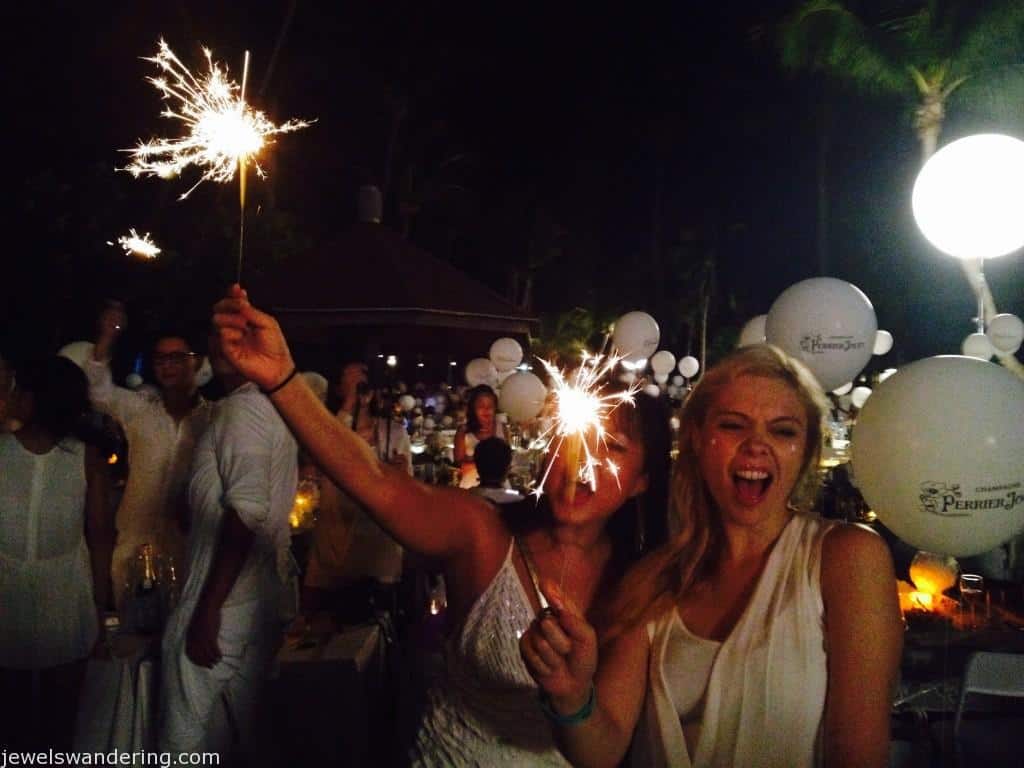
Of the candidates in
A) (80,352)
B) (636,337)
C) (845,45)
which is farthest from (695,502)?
(845,45)

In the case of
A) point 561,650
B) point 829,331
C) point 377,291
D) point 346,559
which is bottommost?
point 346,559

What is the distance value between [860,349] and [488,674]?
12.3 feet

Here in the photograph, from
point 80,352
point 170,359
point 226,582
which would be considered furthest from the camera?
point 80,352

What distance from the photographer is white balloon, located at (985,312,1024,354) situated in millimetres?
9094

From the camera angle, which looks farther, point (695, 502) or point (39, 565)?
point (39, 565)

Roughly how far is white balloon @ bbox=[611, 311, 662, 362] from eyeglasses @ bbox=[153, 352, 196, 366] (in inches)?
273

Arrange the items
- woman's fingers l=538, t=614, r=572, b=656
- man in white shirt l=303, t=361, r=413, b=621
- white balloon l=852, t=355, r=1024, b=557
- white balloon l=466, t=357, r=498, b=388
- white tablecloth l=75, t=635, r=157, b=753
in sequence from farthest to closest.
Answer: white balloon l=466, t=357, r=498, b=388, man in white shirt l=303, t=361, r=413, b=621, white tablecloth l=75, t=635, r=157, b=753, white balloon l=852, t=355, r=1024, b=557, woman's fingers l=538, t=614, r=572, b=656

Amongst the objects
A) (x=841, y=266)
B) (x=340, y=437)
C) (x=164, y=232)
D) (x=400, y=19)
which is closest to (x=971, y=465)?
(x=340, y=437)

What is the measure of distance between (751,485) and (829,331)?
3284 mm

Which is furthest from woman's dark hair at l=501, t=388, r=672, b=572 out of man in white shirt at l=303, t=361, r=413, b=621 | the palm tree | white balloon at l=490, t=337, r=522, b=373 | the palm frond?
the palm frond

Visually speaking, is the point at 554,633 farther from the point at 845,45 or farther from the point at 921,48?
the point at 845,45

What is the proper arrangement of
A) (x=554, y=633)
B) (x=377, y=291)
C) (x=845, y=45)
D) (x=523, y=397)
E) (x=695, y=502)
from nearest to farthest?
(x=554, y=633)
(x=695, y=502)
(x=377, y=291)
(x=523, y=397)
(x=845, y=45)

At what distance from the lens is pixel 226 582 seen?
3166 millimetres

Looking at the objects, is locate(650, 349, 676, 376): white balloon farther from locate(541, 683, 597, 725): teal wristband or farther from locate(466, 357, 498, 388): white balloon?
locate(541, 683, 597, 725): teal wristband
